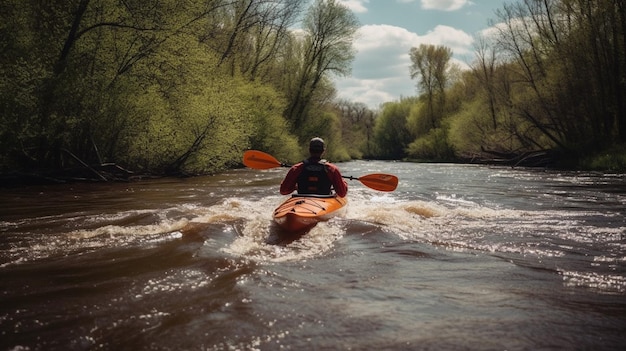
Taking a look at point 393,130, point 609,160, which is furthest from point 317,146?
point 393,130

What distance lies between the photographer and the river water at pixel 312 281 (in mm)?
2598

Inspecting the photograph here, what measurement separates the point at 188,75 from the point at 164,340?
1176 cm

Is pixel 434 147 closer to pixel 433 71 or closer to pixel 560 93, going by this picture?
pixel 433 71

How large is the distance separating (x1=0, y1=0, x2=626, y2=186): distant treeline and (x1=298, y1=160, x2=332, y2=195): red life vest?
6.57 metres

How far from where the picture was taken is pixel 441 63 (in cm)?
3900

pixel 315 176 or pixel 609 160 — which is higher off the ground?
pixel 609 160

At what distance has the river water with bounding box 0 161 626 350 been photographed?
2.60 metres

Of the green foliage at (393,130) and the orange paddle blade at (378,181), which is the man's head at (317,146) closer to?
the orange paddle blade at (378,181)

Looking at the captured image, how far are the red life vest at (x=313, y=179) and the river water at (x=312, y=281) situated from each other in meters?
0.68

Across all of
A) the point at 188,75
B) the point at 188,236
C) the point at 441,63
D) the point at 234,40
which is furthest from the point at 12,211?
the point at 441,63

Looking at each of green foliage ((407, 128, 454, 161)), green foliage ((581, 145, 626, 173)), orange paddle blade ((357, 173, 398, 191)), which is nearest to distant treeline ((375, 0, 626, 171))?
green foliage ((581, 145, 626, 173))

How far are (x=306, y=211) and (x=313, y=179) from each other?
113 centimetres

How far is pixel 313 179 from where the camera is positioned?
6926 millimetres

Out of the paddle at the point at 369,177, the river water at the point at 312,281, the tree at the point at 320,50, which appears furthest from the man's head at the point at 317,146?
the tree at the point at 320,50
